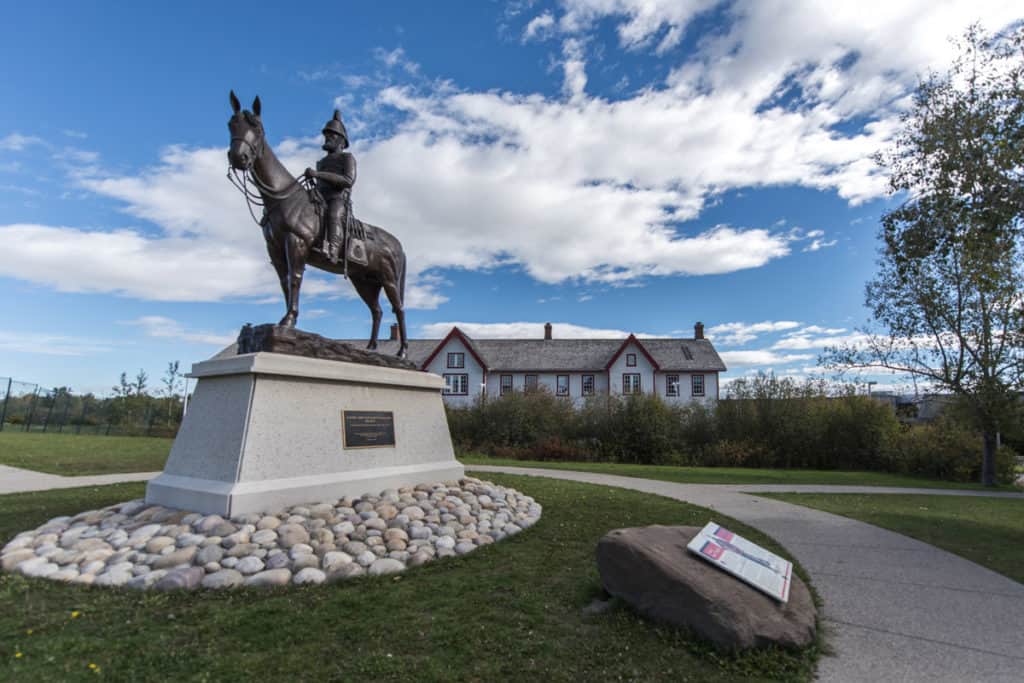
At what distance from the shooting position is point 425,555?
213 inches

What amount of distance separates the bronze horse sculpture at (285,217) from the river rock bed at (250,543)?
272cm

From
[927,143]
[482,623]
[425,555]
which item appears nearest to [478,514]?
[425,555]

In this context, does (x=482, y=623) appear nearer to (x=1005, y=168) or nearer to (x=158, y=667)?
(x=158, y=667)

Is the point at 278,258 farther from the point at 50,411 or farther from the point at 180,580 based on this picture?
the point at 50,411

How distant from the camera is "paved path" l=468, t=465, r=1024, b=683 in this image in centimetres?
352

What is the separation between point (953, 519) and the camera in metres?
8.83

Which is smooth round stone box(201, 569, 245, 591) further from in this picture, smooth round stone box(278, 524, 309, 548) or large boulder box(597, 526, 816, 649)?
large boulder box(597, 526, 816, 649)

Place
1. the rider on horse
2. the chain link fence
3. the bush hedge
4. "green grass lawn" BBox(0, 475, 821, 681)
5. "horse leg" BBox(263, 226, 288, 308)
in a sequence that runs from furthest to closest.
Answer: the chain link fence
the bush hedge
the rider on horse
"horse leg" BBox(263, 226, 288, 308)
"green grass lawn" BBox(0, 475, 821, 681)

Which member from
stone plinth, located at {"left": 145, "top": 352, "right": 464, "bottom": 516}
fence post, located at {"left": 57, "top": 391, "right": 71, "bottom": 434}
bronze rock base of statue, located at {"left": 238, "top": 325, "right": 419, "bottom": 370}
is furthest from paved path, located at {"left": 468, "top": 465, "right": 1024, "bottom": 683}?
fence post, located at {"left": 57, "top": 391, "right": 71, "bottom": 434}

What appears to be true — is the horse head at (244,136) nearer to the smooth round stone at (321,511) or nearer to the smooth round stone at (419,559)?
the smooth round stone at (321,511)

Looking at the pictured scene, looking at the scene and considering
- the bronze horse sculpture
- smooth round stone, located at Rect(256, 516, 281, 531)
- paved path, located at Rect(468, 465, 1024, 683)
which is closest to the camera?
paved path, located at Rect(468, 465, 1024, 683)

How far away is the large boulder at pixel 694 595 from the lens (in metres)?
3.61

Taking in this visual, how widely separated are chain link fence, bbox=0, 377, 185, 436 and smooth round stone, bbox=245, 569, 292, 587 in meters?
30.1

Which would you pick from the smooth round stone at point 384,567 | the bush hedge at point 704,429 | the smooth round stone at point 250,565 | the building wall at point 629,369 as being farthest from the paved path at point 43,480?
the building wall at point 629,369
